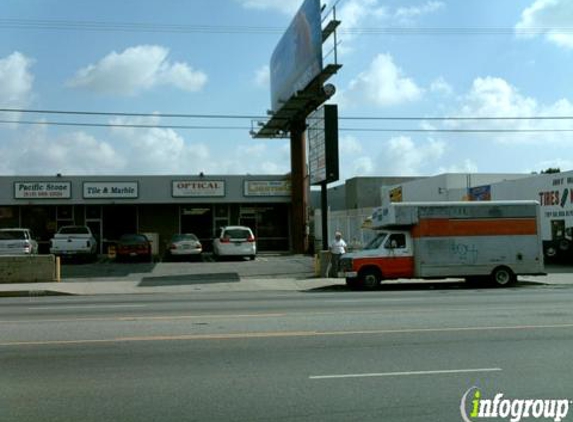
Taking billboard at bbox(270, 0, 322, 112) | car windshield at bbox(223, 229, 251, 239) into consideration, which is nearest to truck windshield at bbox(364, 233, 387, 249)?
car windshield at bbox(223, 229, 251, 239)

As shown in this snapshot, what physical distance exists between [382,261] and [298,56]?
16425 millimetres

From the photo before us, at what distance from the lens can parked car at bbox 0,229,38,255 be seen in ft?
90.8

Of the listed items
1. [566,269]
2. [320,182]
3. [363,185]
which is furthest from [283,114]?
[363,185]

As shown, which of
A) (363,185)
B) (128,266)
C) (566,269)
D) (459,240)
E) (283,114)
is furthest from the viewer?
(363,185)

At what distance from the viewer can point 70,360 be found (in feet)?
27.8

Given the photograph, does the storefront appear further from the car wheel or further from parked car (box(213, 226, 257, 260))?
the car wheel

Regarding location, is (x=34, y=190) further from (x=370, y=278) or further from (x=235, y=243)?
(x=370, y=278)

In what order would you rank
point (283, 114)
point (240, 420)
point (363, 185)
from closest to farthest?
point (240, 420) → point (283, 114) → point (363, 185)

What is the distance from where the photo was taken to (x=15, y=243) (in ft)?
91.1

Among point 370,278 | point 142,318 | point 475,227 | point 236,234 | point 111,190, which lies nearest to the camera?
point 142,318

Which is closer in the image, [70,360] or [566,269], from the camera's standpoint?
[70,360]

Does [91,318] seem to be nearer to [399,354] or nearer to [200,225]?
[399,354]

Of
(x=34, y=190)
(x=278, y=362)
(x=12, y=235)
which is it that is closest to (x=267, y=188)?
(x=34, y=190)

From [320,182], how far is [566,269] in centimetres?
1047
